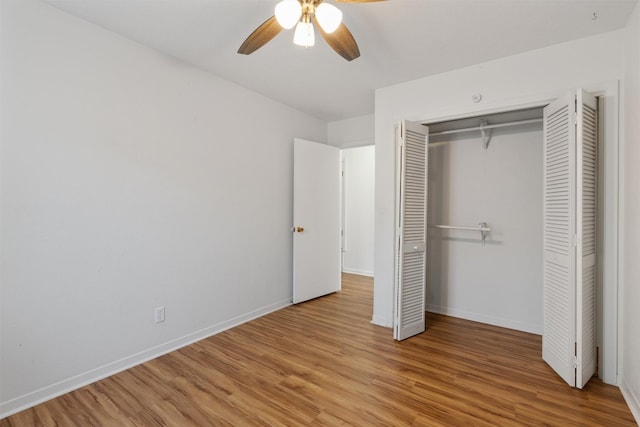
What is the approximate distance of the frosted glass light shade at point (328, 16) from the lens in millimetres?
1570

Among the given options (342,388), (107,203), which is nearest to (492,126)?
(342,388)

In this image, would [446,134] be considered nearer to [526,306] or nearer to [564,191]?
[564,191]

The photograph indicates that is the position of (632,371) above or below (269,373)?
above

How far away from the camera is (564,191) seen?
2.16 meters

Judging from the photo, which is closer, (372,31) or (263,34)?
(263,34)

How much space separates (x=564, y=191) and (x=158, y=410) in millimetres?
3011

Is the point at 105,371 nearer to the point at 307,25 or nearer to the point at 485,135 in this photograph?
the point at 307,25

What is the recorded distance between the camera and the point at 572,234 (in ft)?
6.85

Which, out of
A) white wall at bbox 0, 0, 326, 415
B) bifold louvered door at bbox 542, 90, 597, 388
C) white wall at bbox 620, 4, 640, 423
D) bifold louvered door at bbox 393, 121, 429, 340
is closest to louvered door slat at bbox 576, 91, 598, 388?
bifold louvered door at bbox 542, 90, 597, 388

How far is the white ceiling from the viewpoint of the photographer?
6.42 ft

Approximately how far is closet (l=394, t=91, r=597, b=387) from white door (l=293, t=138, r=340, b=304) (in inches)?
51.2

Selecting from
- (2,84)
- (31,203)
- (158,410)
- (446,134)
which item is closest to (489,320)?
(446,134)

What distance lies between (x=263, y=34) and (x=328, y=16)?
47 cm

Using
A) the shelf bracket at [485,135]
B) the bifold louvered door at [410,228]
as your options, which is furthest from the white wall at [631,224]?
the bifold louvered door at [410,228]
